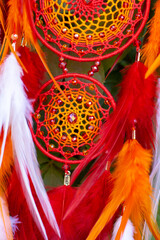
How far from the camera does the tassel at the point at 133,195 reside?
0.56 meters

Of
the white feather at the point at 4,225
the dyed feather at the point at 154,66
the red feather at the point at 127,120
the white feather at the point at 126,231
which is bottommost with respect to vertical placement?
the white feather at the point at 126,231

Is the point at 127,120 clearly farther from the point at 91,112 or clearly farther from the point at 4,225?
the point at 4,225

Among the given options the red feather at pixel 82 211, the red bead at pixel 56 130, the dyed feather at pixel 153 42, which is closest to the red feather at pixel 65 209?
the red feather at pixel 82 211

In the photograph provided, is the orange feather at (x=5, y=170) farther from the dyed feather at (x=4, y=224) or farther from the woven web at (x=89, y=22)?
the woven web at (x=89, y=22)

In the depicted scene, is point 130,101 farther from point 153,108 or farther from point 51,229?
point 51,229

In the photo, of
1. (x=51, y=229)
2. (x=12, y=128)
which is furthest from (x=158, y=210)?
(x=12, y=128)

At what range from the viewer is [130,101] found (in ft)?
1.95

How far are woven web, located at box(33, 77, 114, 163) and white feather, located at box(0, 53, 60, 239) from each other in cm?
5

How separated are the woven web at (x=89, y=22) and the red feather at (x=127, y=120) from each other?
70mm

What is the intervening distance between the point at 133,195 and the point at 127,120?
126mm

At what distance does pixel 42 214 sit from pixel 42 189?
0.15 ft

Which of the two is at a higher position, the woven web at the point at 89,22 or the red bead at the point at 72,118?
the woven web at the point at 89,22

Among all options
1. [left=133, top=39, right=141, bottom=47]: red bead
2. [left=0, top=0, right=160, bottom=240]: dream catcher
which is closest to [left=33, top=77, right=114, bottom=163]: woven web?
[left=0, top=0, right=160, bottom=240]: dream catcher

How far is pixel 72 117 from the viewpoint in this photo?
62 centimetres
